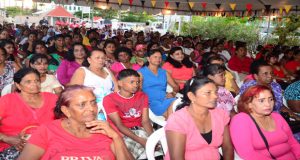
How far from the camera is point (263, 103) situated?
277 cm

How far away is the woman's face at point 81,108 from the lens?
7.16 feet

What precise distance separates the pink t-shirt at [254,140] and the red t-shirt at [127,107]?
1112 millimetres

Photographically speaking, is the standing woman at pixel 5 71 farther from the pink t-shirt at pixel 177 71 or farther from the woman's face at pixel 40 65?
the pink t-shirt at pixel 177 71

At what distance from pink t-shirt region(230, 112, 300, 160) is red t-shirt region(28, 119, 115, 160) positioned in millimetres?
1066

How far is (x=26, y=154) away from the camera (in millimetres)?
2031

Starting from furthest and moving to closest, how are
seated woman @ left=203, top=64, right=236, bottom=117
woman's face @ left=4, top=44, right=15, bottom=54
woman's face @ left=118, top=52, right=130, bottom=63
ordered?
woman's face @ left=118, top=52, right=130, bottom=63 < woman's face @ left=4, top=44, right=15, bottom=54 < seated woman @ left=203, top=64, right=236, bottom=117

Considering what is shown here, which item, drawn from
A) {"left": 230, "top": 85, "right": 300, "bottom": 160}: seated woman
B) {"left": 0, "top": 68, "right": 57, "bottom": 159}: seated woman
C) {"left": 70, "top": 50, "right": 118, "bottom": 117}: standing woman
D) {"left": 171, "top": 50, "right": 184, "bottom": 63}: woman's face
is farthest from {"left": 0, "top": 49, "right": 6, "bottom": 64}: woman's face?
{"left": 230, "top": 85, "right": 300, "bottom": 160}: seated woman

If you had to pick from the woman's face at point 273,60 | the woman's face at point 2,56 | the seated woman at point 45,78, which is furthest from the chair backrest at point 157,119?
the woman's face at point 273,60

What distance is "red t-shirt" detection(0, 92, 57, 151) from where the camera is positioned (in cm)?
287

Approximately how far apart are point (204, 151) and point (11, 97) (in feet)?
5.57

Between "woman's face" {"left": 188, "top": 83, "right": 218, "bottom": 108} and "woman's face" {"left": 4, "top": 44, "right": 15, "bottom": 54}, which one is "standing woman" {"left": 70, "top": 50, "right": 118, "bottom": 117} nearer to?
"woman's face" {"left": 188, "top": 83, "right": 218, "bottom": 108}

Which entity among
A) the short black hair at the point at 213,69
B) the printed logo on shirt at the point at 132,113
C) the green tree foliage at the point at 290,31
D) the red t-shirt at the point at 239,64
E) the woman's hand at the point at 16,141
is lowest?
the woman's hand at the point at 16,141

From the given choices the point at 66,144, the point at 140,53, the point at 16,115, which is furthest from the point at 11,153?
the point at 140,53

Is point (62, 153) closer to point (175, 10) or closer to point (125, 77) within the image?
point (125, 77)
